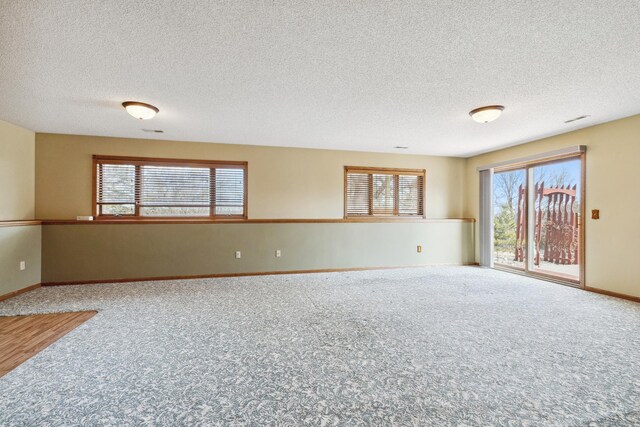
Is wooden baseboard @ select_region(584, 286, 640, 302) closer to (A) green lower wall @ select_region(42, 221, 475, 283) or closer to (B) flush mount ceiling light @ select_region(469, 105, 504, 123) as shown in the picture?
(A) green lower wall @ select_region(42, 221, 475, 283)

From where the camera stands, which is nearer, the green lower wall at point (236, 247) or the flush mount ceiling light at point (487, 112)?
the flush mount ceiling light at point (487, 112)

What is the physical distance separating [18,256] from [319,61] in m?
4.92

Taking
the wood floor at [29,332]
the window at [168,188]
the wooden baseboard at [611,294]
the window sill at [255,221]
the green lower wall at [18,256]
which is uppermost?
the window at [168,188]

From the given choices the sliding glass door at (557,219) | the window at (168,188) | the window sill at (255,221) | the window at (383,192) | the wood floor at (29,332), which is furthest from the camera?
the window at (383,192)

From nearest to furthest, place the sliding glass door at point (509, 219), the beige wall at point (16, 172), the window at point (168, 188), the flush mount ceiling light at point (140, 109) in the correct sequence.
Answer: the flush mount ceiling light at point (140, 109), the beige wall at point (16, 172), the window at point (168, 188), the sliding glass door at point (509, 219)

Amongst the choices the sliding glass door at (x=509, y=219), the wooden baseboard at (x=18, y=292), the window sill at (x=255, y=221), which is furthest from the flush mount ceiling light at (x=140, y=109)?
the sliding glass door at (x=509, y=219)

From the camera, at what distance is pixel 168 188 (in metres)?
5.23

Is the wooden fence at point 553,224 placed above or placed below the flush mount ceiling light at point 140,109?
below

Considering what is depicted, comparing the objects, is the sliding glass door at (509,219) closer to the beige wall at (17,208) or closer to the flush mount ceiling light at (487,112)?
the flush mount ceiling light at (487,112)

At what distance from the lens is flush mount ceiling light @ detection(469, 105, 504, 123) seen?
3.47 meters

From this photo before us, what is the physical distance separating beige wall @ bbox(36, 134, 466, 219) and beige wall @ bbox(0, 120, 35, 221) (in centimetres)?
12

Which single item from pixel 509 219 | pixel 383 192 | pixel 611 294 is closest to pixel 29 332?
pixel 383 192

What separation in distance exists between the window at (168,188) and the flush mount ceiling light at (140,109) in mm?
1767

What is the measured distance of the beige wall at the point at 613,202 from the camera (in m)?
3.83
